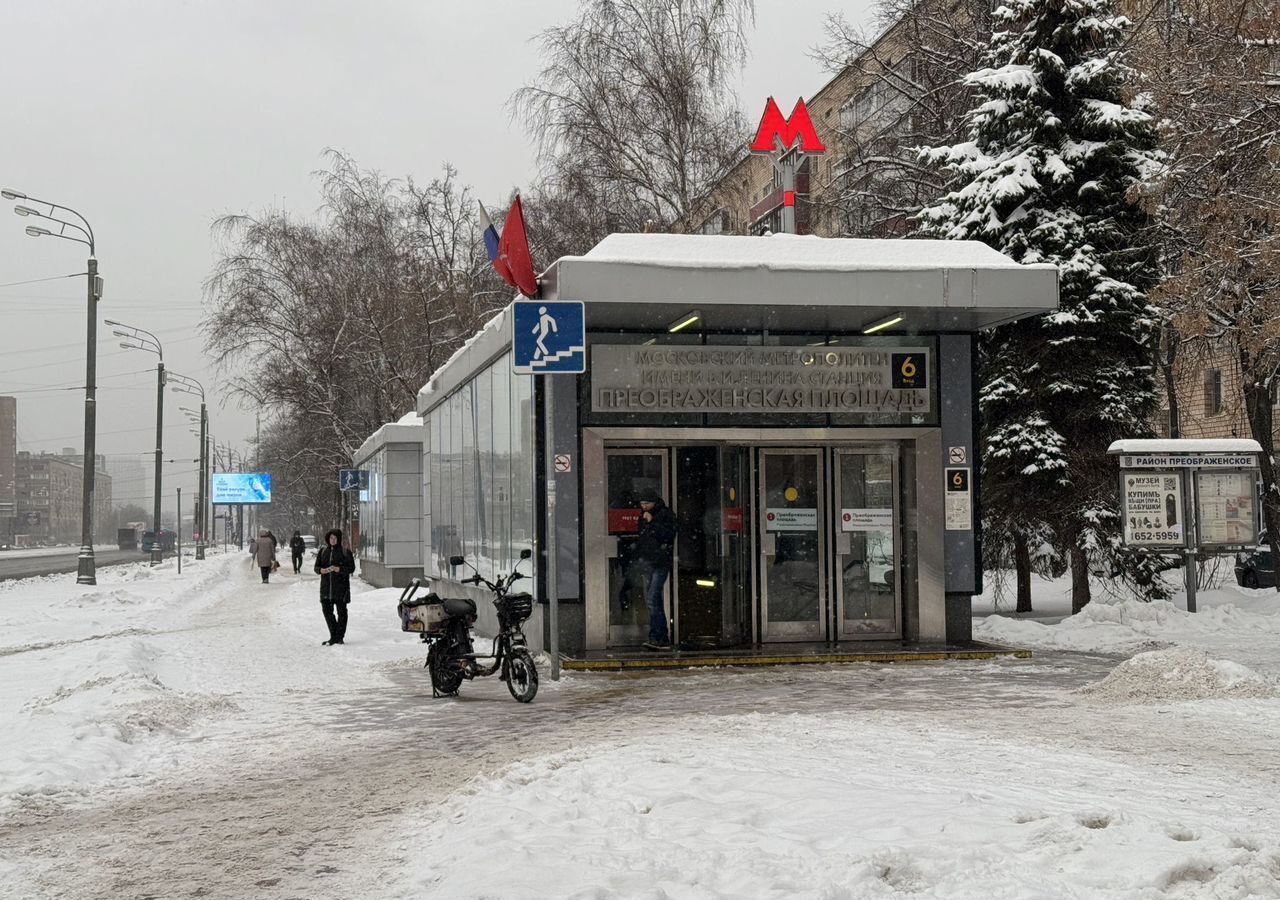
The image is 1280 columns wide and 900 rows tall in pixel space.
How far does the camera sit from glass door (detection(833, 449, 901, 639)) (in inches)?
635

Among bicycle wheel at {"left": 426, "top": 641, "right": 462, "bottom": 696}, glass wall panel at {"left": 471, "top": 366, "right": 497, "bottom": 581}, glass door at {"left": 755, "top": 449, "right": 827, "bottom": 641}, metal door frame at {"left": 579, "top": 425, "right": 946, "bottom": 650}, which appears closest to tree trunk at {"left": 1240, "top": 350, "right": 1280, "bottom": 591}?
metal door frame at {"left": 579, "top": 425, "right": 946, "bottom": 650}

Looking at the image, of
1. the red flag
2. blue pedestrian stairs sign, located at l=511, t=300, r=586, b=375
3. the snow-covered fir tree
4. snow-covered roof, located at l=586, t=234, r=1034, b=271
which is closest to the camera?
blue pedestrian stairs sign, located at l=511, t=300, r=586, b=375

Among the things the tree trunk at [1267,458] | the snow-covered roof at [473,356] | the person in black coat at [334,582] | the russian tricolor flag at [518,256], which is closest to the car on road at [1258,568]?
the tree trunk at [1267,458]

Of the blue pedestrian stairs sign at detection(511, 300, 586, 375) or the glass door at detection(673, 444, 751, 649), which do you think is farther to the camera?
the glass door at detection(673, 444, 751, 649)

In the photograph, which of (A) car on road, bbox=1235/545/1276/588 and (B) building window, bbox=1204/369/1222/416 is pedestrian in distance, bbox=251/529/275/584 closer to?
(A) car on road, bbox=1235/545/1276/588

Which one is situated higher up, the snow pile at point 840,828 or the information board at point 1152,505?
the information board at point 1152,505

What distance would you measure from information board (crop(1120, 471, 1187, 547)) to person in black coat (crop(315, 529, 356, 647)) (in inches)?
402

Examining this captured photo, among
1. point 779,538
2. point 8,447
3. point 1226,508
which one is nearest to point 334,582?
point 779,538

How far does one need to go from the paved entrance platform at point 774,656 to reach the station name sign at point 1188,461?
11.9 ft

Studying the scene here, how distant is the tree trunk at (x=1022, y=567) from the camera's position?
68.4 ft

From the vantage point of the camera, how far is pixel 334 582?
1858 centimetres

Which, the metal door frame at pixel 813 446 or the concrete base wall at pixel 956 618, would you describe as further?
the concrete base wall at pixel 956 618

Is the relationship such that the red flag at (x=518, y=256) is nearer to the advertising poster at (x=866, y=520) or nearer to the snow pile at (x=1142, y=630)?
the advertising poster at (x=866, y=520)

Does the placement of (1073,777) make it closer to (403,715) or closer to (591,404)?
(403,715)
